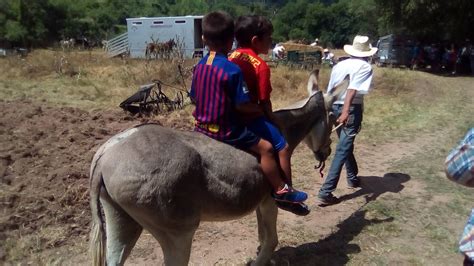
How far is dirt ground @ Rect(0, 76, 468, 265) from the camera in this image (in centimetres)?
427

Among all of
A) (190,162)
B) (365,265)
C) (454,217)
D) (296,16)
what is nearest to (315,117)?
(365,265)

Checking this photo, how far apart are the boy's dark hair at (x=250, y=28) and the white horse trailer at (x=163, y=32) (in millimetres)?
24226

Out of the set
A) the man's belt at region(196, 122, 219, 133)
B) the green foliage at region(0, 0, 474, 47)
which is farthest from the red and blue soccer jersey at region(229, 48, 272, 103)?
the green foliage at region(0, 0, 474, 47)

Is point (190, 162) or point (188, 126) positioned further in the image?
point (188, 126)

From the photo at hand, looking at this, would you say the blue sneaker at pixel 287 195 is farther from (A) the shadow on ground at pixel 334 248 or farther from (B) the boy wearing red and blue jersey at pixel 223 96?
(A) the shadow on ground at pixel 334 248

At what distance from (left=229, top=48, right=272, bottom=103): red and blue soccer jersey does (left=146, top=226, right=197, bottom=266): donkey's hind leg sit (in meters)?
1.13

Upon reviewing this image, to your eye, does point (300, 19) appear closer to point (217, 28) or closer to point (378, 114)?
point (378, 114)

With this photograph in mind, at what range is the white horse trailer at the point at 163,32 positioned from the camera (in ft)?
97.3

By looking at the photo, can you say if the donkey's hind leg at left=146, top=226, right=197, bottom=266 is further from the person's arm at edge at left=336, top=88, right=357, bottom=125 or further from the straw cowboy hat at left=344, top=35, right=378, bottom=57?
the straw cowboy hat at left=344, top=35, right=378, bottom=57

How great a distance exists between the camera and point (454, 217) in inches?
205

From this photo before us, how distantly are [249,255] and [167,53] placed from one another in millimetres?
12950

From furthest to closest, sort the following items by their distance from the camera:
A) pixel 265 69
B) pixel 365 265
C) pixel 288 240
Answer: pixel 288 240
pixel 365 265
pixel 265 69

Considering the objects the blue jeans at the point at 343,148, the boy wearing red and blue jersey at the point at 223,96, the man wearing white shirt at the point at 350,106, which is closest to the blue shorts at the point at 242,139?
the boy wearing red and blue jersey at the point at 223,96

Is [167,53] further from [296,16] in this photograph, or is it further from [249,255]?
[296,16]
